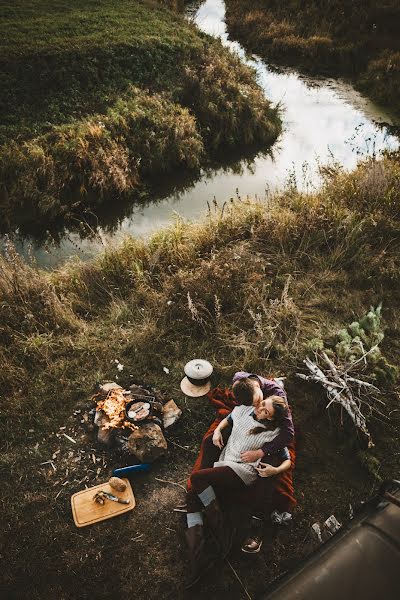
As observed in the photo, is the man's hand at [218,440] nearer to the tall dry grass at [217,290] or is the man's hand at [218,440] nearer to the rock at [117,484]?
the rock at [117,484]

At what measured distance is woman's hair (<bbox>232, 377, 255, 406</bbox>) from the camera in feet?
11.3

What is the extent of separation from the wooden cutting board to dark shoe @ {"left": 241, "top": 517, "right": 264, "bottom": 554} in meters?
1.05

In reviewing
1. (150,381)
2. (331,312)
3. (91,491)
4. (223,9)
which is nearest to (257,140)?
(331,312)

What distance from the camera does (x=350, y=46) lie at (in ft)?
44.4

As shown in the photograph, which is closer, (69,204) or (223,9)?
(69,204)

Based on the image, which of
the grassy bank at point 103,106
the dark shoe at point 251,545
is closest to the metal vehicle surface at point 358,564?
the dark shoe at point 251,545

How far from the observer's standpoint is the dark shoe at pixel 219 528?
10.4ft

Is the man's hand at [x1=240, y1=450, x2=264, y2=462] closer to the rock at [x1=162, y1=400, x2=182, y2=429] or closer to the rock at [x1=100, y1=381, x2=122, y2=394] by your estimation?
the rock at [x1=162, y1=400, x2=182, y2=429]

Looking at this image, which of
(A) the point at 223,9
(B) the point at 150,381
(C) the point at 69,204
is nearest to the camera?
(B) the point at 150,381

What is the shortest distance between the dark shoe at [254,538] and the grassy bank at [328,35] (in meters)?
12.9

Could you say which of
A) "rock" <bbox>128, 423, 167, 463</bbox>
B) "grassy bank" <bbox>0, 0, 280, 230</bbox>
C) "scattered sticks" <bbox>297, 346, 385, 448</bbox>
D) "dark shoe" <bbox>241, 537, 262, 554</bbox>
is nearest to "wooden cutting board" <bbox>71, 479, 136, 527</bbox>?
"rock" <bbox>128, 423, 167, 463</bbox>

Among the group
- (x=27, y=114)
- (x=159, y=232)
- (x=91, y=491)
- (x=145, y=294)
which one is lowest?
(x=91, y=491)

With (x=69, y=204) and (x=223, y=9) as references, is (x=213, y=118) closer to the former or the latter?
(x=69, y=204)

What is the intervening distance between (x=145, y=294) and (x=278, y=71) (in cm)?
1121
